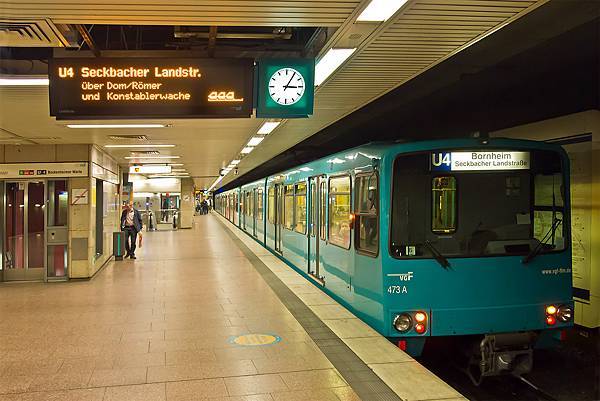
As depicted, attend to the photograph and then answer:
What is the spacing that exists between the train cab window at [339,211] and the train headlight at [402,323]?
1794mm

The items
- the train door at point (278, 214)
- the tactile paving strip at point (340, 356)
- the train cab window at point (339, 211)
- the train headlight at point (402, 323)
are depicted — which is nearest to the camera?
the tactile paving strip at point (340, 356)

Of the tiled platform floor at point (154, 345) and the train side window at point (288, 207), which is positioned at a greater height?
the train side window at point (288, 207)

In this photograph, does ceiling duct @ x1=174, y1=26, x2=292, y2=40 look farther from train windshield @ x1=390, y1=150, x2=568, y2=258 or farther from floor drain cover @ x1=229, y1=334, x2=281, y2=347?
floor drain cover @ x1=229, y1=334, x2=281, y2=347

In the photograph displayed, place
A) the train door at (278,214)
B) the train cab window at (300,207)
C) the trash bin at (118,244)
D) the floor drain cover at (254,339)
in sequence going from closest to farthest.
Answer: the floor drain cover at (254,339) → the train cab window at (300,207) → the train door at (278,214) → the trash bin at (118,244)

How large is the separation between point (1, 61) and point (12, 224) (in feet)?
22.0

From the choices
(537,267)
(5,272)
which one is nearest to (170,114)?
(537,267)

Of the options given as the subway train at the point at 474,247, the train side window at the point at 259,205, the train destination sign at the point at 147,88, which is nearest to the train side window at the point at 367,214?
the subway train at the point at 474,247

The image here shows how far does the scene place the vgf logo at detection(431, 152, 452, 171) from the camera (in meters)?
5.51

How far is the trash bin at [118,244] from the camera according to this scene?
14367 millimetres

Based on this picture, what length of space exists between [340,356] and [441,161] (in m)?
2.27

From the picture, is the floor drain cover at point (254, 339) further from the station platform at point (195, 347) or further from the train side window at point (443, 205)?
the train side window at point (443, 205)

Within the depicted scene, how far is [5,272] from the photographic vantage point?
1077 centimetres

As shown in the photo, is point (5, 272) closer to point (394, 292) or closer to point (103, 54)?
point (103, 54)

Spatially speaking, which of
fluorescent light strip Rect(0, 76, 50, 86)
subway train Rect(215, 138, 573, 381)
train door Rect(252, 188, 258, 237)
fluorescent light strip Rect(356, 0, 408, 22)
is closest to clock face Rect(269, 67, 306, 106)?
subway train Rect(215, 138, 573, 381)
